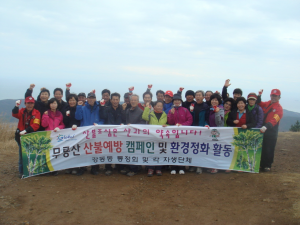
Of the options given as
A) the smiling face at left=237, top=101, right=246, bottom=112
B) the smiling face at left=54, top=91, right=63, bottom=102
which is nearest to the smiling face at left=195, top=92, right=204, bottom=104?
the smiling face at left=237, top=101, right=246, bottom=112

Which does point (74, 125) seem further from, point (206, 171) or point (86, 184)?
point (206, 171)

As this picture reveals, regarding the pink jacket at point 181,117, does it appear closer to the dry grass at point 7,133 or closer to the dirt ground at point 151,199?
the dirt ground at point 151,199

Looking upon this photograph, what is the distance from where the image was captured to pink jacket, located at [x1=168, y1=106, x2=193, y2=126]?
20.0 feet

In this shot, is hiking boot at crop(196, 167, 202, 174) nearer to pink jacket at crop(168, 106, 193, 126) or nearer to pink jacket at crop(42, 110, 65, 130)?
pink jacket at crop(168, 106, 193, 126)

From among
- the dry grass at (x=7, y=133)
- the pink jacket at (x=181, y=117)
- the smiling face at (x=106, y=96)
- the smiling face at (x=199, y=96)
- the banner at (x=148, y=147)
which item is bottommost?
the dry grass at (x=7, y=133)

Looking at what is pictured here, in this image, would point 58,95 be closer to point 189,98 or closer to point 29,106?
point 29,106

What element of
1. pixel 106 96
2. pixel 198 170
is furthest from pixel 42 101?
pixel 198 170

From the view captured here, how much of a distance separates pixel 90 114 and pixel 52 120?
0.95 metres

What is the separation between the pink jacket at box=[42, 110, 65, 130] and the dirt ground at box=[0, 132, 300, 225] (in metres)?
1.24

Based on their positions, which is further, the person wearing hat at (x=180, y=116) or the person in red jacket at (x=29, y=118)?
the person wearing hat at (x=180, y=116)

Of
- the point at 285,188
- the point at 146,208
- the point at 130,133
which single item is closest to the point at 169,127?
the point at 130,133

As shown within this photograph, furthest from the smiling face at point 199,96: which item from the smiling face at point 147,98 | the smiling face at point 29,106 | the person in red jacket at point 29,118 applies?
the smiling face at point 29,106

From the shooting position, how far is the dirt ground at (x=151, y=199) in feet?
13.6

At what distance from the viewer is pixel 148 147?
19.9 feet
